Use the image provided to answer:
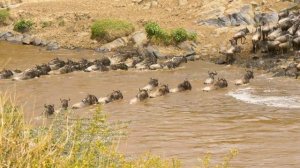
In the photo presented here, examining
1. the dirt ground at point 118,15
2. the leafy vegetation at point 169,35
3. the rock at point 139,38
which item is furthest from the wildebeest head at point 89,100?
the rock at point 139,38

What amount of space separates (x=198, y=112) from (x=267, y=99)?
2.43 metres

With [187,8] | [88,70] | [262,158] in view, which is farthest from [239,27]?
[262,158]

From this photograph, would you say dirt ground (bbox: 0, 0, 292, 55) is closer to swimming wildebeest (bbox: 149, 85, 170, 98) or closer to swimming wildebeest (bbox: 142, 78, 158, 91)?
swimming wildebeest (bbox: 142, 78, 158, 91)

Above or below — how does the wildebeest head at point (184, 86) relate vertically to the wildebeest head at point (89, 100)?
above

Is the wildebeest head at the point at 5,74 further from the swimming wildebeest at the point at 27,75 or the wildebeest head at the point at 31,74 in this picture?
the wildebeest head at the point at 31,74

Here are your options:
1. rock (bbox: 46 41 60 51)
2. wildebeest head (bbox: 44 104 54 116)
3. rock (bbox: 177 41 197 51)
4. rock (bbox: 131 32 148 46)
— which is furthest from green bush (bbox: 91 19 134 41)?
wildebeest head (bbox: 44 104 54 116)

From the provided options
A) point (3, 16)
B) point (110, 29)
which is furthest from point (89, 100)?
point (3, 16)

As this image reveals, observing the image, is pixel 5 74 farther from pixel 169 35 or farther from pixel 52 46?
pixel 169 35

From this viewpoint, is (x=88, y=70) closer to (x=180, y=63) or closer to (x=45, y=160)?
(x=180, y=63)

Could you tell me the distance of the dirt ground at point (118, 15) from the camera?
27547 millimetres

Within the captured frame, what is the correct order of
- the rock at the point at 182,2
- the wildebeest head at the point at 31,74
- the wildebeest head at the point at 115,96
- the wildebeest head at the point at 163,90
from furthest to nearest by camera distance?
the rock at the point at 182,2
the wildebeest head at the point at 31,74
the wildebeest head at the point at 163,90
the wildebeest head at the point at 115,96

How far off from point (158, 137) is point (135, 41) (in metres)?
15.6

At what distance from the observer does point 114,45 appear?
27.5 m

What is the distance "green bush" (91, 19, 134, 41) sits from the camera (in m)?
28.1
